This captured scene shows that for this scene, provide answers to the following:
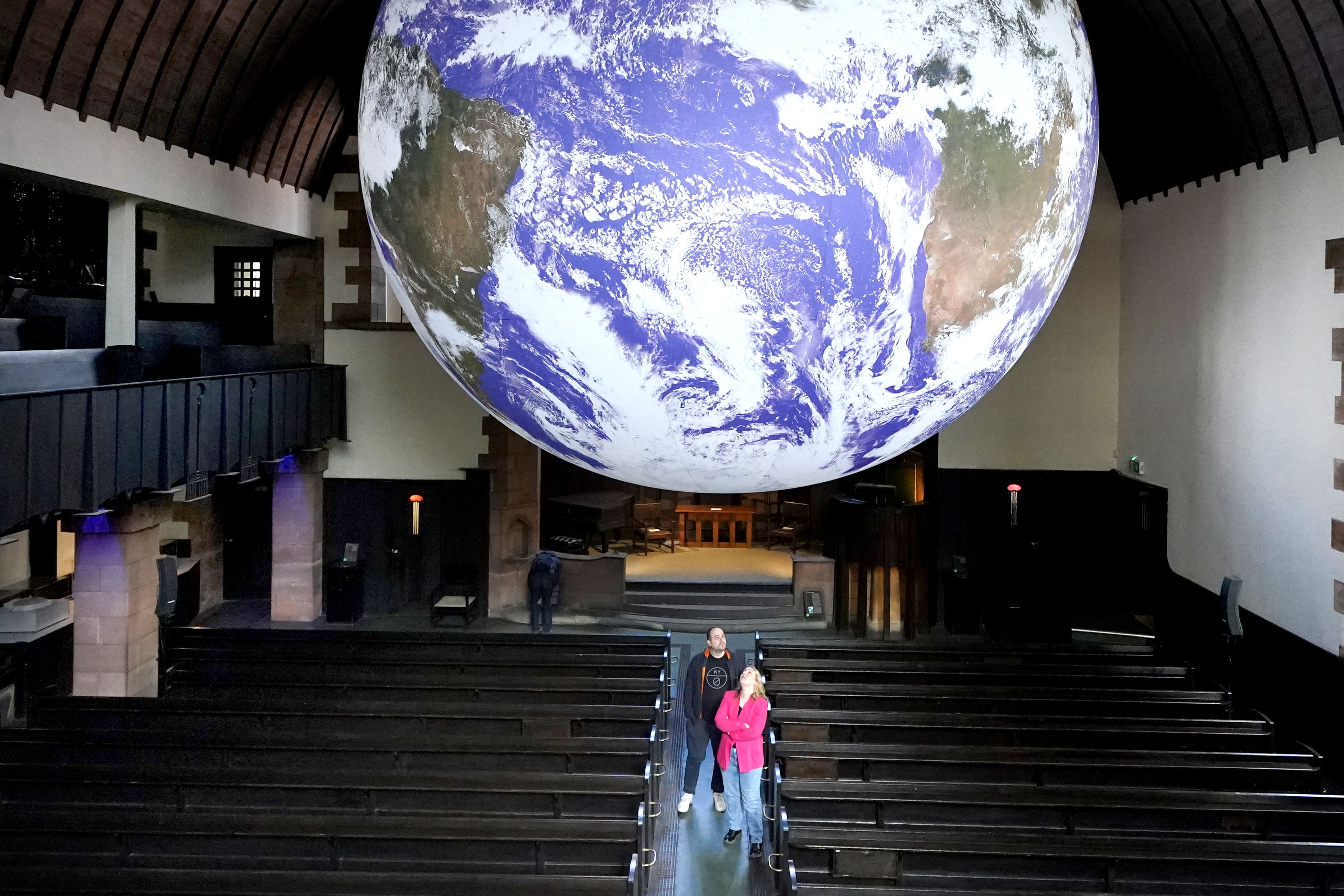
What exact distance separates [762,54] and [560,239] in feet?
1.85

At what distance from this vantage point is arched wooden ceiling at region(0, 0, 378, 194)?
321 inches

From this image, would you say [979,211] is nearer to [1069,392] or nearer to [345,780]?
[345,780]

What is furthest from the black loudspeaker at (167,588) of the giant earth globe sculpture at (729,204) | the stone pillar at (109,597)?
the giant earth globe sculpture at (729,204)

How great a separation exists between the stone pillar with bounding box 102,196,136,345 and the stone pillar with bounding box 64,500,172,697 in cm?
170

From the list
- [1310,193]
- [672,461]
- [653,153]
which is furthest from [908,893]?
[1310,193]

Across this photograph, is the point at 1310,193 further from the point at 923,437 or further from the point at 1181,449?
the point at 923,437

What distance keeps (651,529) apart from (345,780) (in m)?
11.7

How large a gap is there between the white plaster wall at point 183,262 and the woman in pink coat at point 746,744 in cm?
1158

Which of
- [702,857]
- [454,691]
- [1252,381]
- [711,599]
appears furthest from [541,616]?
[1252,381]

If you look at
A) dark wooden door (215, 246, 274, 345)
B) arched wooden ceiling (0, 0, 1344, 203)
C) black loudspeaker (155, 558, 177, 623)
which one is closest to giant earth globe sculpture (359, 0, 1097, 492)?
arched wooden ceiling (0, 0, 1344, 203)

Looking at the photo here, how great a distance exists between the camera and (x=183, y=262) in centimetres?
1555

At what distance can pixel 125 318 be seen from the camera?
995 centimetres

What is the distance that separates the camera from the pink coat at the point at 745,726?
690 cm

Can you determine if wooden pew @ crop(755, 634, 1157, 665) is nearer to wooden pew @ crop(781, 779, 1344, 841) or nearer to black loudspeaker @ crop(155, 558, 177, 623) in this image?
wooden pew @ crop(781, 779, 1344, 841)
